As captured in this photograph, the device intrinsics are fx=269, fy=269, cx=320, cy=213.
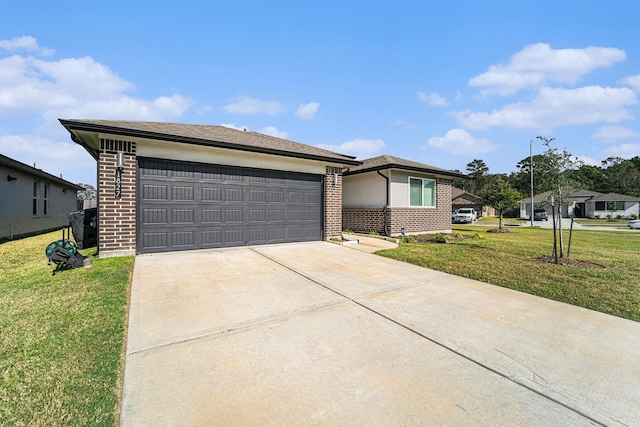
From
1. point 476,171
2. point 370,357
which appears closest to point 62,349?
point 370,357

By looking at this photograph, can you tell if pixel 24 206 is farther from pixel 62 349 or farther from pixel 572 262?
pixel 572 262

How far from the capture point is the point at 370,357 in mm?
2492

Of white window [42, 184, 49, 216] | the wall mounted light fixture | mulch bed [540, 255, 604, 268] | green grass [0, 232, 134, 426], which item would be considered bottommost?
green grass [0, 232, 134, 426]

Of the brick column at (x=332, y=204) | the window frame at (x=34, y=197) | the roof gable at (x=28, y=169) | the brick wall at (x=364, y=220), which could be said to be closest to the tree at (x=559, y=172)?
the brick wall at (x=364, y=220)

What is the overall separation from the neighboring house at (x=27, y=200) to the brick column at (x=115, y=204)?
7.10 m

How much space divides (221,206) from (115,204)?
2430 millimetres

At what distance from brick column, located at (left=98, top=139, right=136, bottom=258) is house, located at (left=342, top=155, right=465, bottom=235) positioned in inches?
321

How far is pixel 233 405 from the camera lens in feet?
6.08

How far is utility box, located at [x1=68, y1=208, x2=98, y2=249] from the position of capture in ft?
24.9

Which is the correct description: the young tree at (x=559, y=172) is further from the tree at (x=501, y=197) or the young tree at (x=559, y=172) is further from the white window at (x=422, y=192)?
the tree at (x=501, y=197)

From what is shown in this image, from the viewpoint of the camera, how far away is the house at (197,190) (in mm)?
6355

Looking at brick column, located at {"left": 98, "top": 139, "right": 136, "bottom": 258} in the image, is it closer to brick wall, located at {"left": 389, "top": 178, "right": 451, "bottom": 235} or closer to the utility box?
the utility box

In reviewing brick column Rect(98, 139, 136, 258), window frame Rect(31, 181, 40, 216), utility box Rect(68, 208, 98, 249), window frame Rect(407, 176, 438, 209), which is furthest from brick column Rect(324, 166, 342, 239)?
window frame Rect(31, 181, 40, 216)

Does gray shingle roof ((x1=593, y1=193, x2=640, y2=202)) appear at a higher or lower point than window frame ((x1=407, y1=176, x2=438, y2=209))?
higher
